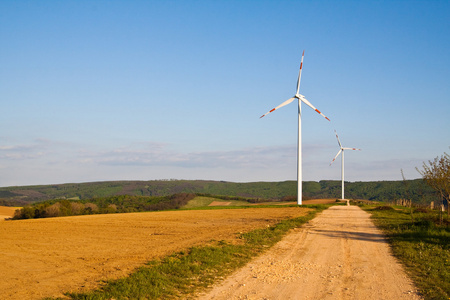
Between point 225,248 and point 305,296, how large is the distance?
6.52m

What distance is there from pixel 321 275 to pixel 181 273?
408 centimetres

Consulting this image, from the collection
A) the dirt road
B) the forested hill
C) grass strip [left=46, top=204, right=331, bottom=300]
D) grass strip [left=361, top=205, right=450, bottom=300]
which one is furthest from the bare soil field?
the forested hill

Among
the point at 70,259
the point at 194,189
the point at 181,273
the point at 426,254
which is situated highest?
the point at 426,254

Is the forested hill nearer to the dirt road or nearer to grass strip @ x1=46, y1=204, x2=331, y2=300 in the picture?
the dirt road

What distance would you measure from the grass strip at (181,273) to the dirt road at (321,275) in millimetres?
580

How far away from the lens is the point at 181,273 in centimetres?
1130

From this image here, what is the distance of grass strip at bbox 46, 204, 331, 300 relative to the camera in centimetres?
922

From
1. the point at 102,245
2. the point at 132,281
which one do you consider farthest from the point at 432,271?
the point at 102,245

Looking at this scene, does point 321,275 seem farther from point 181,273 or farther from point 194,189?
point 194,189

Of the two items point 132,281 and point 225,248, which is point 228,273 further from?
point 225,248

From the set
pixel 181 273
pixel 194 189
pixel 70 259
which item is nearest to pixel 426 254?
pixel 181 273

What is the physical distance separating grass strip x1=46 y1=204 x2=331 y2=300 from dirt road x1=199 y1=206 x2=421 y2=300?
58 cm

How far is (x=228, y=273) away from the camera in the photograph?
1157 cm

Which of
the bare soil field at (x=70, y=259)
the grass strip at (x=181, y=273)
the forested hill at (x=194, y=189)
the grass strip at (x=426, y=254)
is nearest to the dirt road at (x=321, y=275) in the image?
the grass strip at (x=426, y=254)
